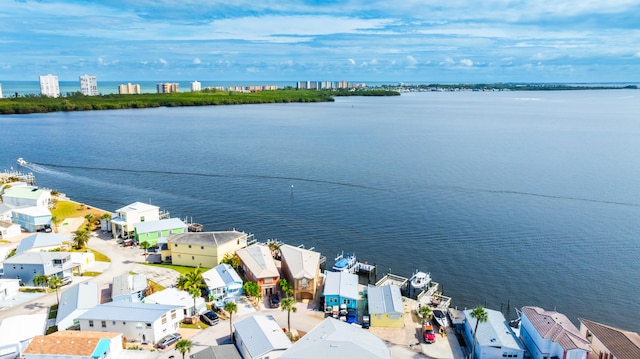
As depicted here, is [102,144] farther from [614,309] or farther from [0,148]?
[614,309]

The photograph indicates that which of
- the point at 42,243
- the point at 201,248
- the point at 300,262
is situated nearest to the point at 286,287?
the point at 300,262

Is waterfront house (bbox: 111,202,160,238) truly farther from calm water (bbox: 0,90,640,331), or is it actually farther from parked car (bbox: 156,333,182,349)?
parked car (bbox: 156,333,182,349)

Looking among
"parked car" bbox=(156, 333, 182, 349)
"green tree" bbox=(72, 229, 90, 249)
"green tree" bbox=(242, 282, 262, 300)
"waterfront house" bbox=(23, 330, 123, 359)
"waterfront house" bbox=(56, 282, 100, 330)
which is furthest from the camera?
"green tree" bbox=(72, 229, 90, 249)

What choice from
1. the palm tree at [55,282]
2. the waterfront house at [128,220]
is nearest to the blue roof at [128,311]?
the palm tree at [55,282]

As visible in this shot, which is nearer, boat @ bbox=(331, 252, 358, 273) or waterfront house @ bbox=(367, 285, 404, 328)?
waterfront house @ bbox=(367, 285, 404, 328)

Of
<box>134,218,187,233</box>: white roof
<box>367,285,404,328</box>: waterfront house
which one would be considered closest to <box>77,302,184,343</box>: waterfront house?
<box>367,285,404,328</box>: waterfront house

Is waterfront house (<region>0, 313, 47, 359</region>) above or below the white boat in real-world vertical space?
above

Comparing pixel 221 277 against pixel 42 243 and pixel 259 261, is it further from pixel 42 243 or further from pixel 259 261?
pixel 42 243

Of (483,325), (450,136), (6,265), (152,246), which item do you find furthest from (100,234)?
(450,136)
